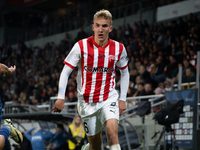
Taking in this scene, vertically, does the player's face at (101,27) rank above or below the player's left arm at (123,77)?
above

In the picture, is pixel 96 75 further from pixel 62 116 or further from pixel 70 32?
pixel 70 32

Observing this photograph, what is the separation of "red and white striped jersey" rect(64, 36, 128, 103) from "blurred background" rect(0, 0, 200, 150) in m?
3.80

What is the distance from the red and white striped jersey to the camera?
4.76 metres

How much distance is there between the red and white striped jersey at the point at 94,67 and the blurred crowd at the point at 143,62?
4.19m

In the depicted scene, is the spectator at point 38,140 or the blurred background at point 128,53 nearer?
the blurred background at point 128,53

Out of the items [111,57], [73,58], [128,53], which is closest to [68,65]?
[73,58]

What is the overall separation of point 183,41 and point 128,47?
2964mm

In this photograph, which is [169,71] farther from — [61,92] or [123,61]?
[61,92]

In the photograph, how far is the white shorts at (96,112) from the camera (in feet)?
15.4

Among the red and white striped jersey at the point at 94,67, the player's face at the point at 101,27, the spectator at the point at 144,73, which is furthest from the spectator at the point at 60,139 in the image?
the player's face at the point at 101,27

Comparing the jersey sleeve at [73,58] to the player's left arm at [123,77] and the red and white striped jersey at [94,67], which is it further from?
the player's left arm at [123,77]

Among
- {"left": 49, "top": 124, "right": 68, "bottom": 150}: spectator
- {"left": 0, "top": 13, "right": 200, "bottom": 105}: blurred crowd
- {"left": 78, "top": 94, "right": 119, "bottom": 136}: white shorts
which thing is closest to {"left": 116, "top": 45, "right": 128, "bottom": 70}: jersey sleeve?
{"left": 78, "top": 94, "right": 119, "bottom": 136}: white shorts

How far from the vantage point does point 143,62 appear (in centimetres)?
1291

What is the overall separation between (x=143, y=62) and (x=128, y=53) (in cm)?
131
